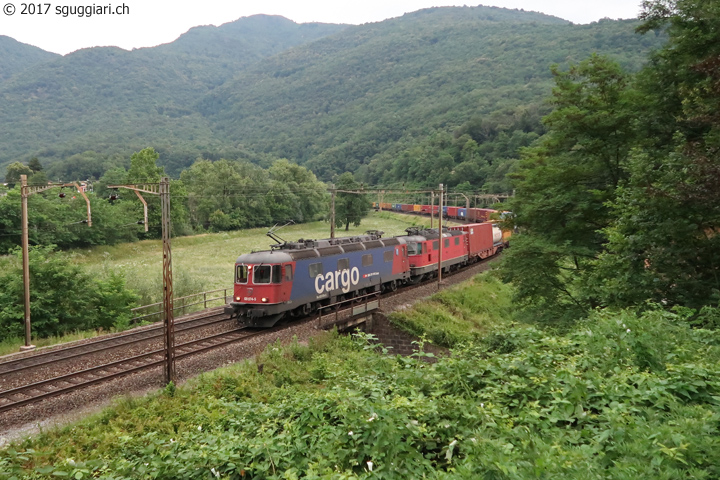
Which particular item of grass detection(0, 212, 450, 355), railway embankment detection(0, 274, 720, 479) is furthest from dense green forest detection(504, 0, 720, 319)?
grass detection(0, 212, 450, 355)

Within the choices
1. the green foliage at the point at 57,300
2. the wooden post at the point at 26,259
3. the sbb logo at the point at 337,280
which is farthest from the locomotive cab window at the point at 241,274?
the wooden post at the point at 26,259

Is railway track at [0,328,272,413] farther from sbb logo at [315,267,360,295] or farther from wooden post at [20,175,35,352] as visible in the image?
wooden post at [20,175,35,352]

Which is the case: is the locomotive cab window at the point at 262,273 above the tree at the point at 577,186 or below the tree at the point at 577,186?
below

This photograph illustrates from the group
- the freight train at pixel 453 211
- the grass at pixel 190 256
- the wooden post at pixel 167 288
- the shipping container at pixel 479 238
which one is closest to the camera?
the wooden post at pixel 167 288

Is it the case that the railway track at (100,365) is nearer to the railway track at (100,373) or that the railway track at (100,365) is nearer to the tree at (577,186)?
the railway track at (100,373)

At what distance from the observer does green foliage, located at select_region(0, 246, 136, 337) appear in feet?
74.7

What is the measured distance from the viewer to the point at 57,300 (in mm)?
24312

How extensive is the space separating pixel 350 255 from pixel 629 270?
46.4 ft

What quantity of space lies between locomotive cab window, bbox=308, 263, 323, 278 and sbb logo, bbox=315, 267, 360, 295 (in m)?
0.21

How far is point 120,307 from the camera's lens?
26.2 metres

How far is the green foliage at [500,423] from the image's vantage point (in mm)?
5129

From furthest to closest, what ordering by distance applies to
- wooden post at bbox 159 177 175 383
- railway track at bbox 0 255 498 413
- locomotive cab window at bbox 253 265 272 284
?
1. locomotive cab window at bbox 253 265 272 284
2. wooden post at bbox 159 177 175 383
3. railway track at bbox 0 255 498 413

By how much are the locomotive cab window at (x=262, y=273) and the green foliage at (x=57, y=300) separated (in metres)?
9.00

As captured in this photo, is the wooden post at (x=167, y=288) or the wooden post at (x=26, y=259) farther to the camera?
the wooden post at (x=26, y=259)
